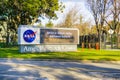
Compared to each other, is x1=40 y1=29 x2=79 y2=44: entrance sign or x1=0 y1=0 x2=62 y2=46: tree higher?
x1=0 y1=0 x2=62 y2=46: tree

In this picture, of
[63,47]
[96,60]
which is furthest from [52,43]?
[96,60]

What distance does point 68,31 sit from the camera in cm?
3525

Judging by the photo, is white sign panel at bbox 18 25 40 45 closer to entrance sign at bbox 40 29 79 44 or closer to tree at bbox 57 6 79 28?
entrance sign at bbox 40 29 79 44

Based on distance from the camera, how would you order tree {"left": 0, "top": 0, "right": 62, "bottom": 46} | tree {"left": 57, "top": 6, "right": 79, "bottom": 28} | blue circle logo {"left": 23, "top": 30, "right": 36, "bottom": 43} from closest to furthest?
blue circle logo {"left": 23, "top": 30, "right": 36, "bottom": 43} < tree {"left": 0, "top": 0, "right": 62, "bottom": 46} < tree {"left": 57, "top": 6, "right": 79, "bottom": 28}

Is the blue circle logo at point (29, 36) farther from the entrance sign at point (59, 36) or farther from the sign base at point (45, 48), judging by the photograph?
the entrance sign at point (59, 36)

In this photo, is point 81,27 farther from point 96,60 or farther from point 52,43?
point 96,60

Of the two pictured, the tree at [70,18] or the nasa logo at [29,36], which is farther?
the tree at [70,18]

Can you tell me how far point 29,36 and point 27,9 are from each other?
17655 mm

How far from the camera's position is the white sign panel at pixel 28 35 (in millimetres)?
32281

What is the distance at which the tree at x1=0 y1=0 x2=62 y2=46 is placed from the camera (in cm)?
4931

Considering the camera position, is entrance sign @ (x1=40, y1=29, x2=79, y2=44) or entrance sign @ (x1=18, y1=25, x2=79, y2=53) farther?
entrance sign @ (x1=40, y1=29, x2=79, y2=44)

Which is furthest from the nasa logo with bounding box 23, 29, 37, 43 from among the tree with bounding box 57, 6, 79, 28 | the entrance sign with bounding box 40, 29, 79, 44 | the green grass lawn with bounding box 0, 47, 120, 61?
the tree with bounding box 57, 6, 79, 28

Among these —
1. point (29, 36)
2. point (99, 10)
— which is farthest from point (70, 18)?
point (29, 36)

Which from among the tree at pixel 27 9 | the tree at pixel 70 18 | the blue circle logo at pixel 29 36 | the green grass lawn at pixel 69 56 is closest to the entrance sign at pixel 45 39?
the blue circle logo at pixel 29 36
